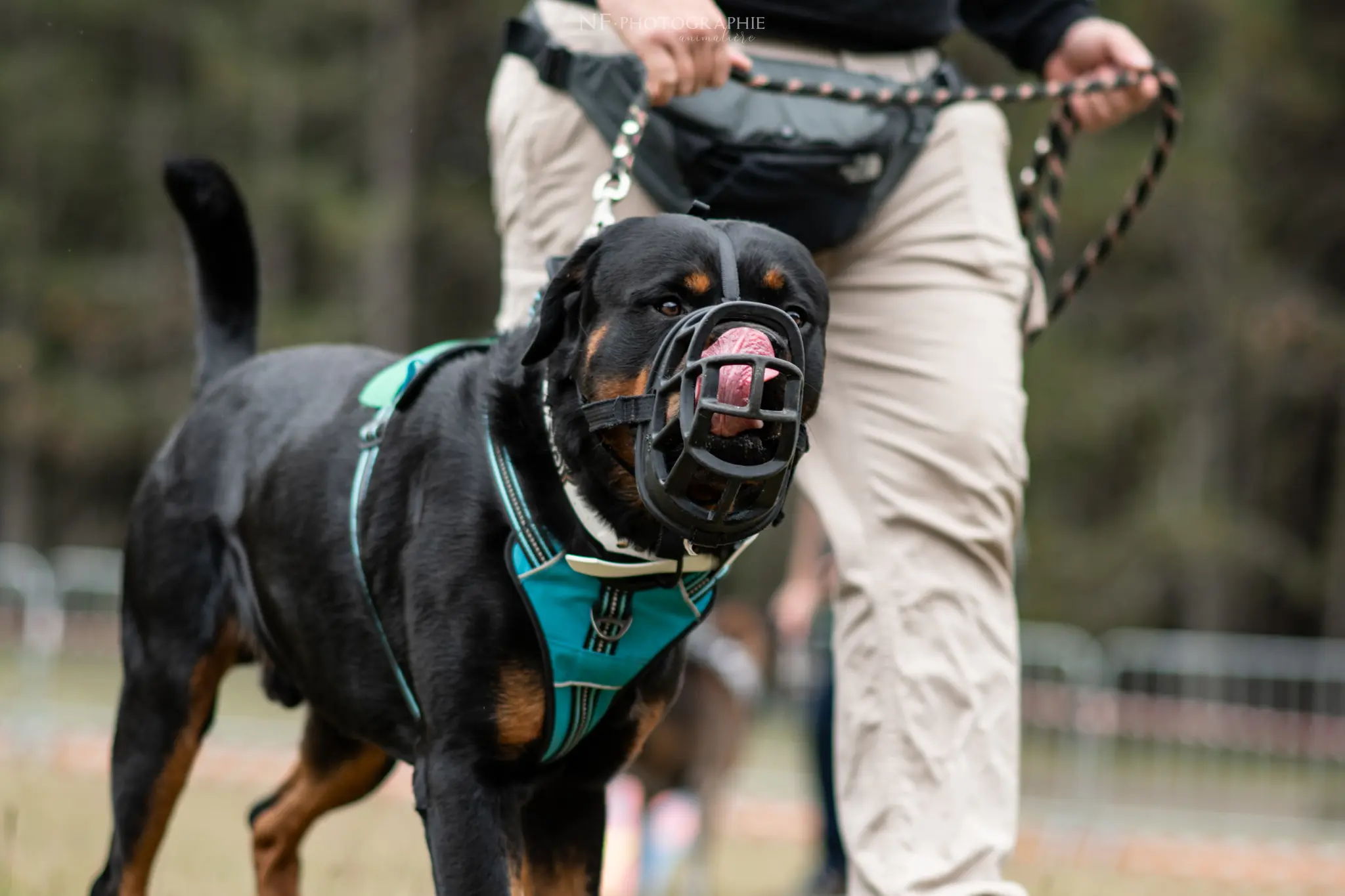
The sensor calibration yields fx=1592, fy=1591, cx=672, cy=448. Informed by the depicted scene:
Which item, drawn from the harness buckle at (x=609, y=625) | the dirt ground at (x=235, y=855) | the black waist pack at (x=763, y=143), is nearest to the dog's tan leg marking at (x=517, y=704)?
the harness buckle at (x=609, y=625)

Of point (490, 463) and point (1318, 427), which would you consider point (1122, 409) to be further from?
point (490, 463)

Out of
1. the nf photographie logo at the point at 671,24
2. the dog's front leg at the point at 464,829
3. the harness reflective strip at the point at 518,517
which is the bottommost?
the dog's front leg at the point at 464,829

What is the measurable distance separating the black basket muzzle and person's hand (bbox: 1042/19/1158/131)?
1579 mm

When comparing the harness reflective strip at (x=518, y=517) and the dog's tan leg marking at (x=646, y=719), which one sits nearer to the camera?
the harness reflective strip at (x=518, y=517)

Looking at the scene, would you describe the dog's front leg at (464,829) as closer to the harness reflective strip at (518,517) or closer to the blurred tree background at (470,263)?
the harness reflective strip at (518,517)

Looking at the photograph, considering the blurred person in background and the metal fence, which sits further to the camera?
the metal fence

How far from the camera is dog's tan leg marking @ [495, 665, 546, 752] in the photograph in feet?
7.93

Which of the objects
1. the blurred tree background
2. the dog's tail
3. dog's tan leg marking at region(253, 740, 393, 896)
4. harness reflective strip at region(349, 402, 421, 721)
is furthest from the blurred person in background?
the blurred tree background

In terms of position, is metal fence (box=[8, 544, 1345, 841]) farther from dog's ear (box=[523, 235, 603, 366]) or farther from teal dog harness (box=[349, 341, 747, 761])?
dog's ear (box=[523, 235, 603, 366])

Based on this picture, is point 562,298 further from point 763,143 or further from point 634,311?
point 763,143

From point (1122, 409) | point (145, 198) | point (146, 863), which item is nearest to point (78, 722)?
point (146, 863)

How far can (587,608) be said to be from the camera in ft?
7.96

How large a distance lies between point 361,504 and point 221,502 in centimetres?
54

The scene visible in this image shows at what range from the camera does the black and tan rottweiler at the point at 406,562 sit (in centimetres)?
237
